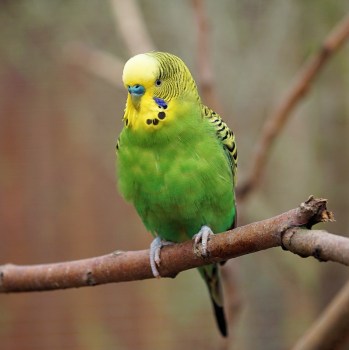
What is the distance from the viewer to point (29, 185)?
8.43ft

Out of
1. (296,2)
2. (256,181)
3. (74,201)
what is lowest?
(256,181)

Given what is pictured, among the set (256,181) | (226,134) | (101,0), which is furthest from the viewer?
(101,0)

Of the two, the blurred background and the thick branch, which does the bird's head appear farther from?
the blurred background

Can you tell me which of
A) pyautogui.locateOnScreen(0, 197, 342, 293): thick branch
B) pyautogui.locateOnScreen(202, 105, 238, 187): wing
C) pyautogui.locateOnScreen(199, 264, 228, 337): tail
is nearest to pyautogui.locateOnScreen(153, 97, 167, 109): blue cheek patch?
pyautogui.locateOnScreen(202, 105, 238, 187): wing

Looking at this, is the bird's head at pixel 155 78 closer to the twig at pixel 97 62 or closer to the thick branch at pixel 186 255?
the thick branch at pixel 186 255

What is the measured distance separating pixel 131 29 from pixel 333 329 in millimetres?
1105

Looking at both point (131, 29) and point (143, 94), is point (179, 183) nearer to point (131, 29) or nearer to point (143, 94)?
point (143, 94)

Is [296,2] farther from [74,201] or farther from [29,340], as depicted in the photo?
[29,340]

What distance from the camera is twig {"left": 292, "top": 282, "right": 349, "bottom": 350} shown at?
4.77ft

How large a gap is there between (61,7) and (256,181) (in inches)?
47.4

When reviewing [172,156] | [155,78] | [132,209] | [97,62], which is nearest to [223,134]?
[172,156]

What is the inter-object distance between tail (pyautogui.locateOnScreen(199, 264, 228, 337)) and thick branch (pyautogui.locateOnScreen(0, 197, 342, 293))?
0.26 meters

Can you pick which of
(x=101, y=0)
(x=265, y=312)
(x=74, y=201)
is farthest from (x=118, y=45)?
(x=265, y=312)

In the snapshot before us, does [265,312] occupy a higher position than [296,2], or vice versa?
[296,2]
